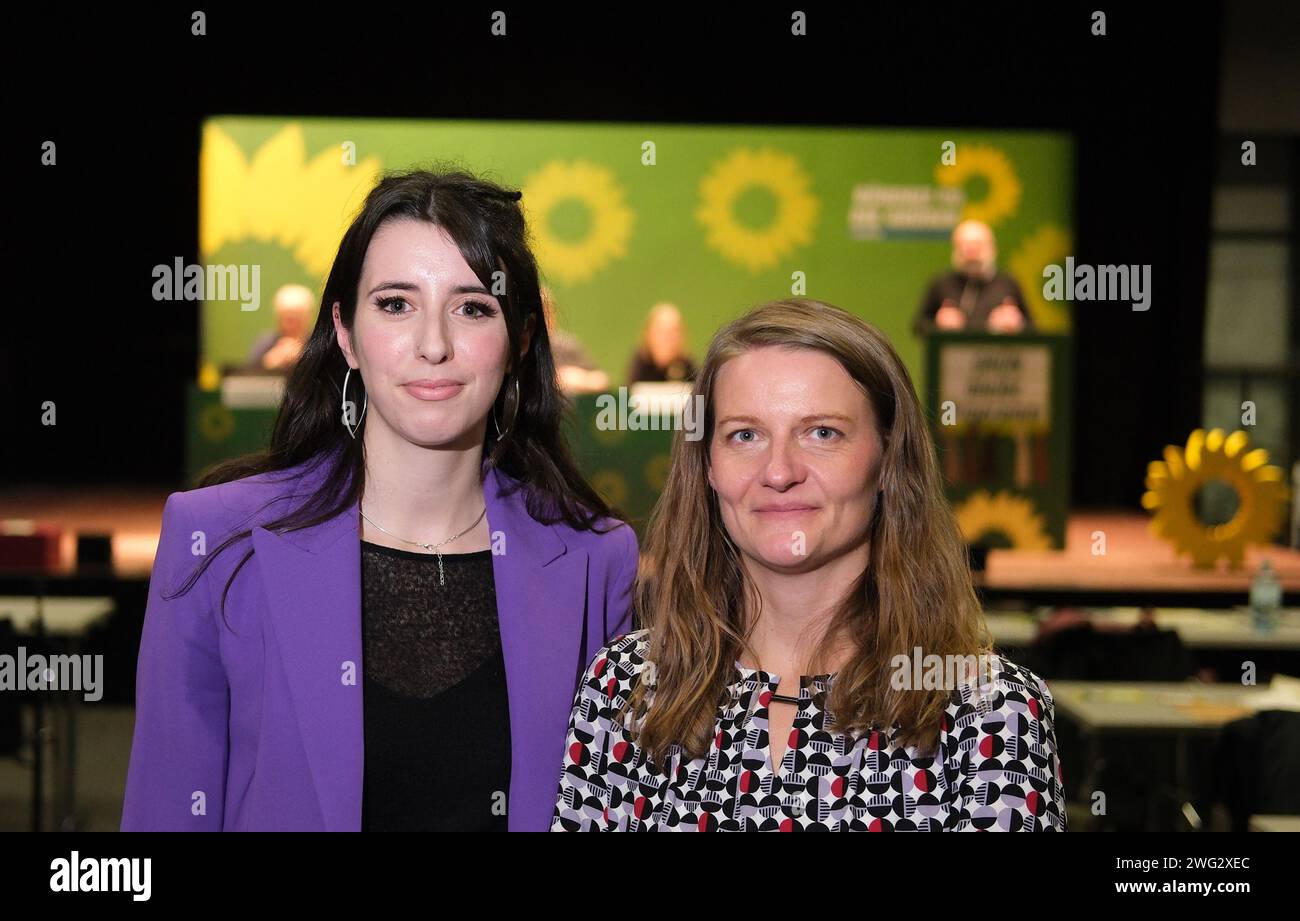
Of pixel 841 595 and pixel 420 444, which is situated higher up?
pixel 420 444

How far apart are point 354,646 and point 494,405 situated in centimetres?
40

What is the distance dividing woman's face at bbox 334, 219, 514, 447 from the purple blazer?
7.2 inches

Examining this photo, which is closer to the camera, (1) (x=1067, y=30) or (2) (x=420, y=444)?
(2) (x=420, y=444)

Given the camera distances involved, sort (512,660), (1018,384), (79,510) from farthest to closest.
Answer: (79,510), (1018,384), (512,660)

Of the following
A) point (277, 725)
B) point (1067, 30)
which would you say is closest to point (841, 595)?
point (277, 725)

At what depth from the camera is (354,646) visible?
1749mm

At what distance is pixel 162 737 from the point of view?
5.69 feet

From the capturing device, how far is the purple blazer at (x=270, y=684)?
1706mm

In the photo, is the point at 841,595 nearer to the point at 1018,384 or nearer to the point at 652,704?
the point at 652,704

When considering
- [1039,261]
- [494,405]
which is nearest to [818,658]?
[494,405]

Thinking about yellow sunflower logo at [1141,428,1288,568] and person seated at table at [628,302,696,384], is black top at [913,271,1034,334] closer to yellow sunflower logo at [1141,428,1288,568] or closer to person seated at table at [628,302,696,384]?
yellow sunflower logo at [1141,428,1288,568]
